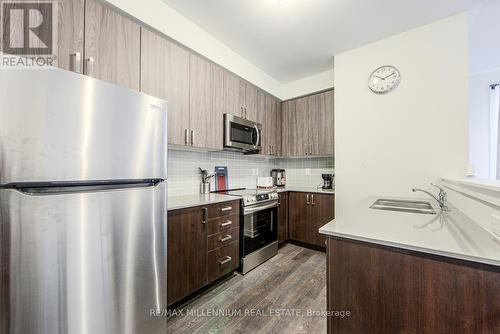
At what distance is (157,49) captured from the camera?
1.82 meters

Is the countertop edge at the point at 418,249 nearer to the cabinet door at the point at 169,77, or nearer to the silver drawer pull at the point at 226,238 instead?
the silver drawer pull at the point at 226,238

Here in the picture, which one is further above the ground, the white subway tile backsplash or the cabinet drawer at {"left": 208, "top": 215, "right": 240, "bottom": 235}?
the white subway tile backsplash

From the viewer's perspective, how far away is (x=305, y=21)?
2.14m

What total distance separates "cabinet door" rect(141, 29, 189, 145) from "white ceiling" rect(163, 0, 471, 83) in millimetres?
→ 430

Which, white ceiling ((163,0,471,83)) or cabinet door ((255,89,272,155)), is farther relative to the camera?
cabinet door ((255,89,272,155))

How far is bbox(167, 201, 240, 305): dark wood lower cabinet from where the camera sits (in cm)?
166

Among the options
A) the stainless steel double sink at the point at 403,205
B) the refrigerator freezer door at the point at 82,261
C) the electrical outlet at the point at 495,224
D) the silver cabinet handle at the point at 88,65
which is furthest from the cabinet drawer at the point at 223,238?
the electrical outlet at the point at 495,224

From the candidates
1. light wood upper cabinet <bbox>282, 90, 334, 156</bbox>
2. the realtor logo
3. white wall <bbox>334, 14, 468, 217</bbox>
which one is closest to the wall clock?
white wall <bbox>334, 14, 468, 217</bbox>

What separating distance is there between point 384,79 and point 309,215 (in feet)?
6.38

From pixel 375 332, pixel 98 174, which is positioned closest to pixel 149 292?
pixel 98 174

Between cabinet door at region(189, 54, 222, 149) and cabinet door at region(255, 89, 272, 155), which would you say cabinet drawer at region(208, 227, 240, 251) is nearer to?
cabinet door at region(189, 54, 222, 149)

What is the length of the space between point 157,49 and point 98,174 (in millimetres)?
1328

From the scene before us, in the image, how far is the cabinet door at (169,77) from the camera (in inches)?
68.4

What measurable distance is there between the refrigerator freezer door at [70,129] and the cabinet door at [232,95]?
140 centimetres
